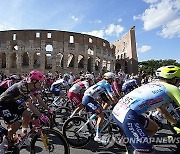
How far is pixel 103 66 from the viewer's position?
185 ft

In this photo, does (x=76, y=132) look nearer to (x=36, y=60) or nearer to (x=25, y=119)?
(x=25, y=119)

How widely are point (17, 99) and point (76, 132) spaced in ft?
6.54

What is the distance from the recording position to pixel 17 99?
16.3 feet

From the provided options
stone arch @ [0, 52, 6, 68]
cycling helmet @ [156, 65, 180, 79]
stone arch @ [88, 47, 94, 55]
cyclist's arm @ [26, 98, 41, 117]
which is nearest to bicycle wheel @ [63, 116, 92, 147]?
cyclist's arm @ [26, 98, 41, 117]

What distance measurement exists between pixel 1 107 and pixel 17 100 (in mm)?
341

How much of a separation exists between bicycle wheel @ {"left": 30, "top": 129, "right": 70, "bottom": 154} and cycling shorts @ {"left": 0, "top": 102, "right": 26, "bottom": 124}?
65 centimetres

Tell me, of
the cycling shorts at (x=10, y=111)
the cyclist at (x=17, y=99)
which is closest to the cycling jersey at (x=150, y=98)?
the cyclist at (x=17, y=99)

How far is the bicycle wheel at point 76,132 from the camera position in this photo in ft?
20.7

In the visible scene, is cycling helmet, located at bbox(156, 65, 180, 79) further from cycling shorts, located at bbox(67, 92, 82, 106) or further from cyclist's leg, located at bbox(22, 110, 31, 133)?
cycling shorts, located at bbox(67, 92, 82, 106)

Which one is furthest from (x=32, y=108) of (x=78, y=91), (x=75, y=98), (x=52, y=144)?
(x=78, y=91)

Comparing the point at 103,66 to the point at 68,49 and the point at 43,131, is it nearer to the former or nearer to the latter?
the point at 68,49

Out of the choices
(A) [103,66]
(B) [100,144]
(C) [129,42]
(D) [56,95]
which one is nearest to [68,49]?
(A) [103,66]

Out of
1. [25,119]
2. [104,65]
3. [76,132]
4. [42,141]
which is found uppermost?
[104,65]

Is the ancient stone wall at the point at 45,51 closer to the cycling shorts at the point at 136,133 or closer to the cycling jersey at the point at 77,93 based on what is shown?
the cycling jersey at the point at 77,93
